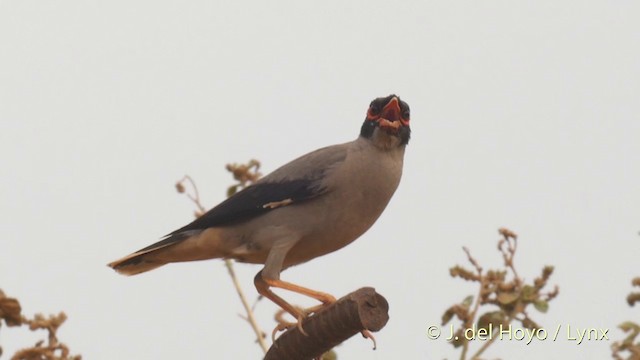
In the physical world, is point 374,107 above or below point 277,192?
above

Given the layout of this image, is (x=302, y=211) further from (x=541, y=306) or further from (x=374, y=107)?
(x=541, y=306)

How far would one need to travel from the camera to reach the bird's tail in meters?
7.86

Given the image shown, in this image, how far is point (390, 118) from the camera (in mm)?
7734

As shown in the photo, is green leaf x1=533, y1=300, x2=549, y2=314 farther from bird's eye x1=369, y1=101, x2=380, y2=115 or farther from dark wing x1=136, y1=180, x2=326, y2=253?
bird's eye x1=369, y1=101, x2=380, y2=115

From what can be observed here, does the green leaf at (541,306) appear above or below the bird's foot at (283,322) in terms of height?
below

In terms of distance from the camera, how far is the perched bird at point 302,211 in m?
7.41

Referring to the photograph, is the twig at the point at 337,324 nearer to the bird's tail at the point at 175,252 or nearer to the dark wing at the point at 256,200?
the dark wing at the point at 256,200

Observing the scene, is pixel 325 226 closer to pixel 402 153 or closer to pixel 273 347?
pixel 402 153

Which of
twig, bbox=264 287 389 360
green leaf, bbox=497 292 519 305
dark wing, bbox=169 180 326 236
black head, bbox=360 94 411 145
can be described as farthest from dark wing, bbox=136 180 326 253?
green leaf, bbox=497 292 519 305

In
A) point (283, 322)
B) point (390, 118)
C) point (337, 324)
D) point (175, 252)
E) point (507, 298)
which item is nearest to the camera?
point (507, 298)

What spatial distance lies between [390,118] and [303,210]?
89cm

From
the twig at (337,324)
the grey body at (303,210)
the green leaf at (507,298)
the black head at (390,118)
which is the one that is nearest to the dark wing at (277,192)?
the grey body at (303,210)

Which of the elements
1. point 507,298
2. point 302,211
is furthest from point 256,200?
point 507,298

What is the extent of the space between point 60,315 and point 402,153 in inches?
166
